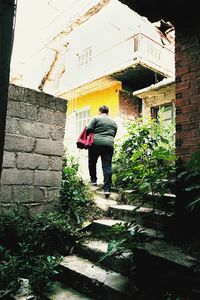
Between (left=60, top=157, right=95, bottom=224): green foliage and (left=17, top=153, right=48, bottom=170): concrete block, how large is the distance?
0.60 meters

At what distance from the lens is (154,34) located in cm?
1147

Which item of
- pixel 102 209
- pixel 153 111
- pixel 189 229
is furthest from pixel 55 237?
pixel 153 111

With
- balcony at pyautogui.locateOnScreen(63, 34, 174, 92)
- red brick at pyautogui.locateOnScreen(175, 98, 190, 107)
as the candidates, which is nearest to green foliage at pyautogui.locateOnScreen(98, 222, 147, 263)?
red brick at pyautogui.locateOnScreen(175, 98, 190, 107)

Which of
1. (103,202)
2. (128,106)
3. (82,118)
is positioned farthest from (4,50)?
(82,118)

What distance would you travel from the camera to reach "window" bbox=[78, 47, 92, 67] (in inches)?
528

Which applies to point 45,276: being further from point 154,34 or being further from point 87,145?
point 154,34

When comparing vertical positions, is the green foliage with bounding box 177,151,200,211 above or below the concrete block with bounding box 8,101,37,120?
below

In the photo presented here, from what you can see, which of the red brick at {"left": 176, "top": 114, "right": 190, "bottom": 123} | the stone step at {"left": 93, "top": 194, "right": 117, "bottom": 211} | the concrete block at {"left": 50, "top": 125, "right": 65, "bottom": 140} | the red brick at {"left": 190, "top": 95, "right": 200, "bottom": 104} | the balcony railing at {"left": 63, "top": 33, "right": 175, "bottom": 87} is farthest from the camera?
the balcony railing at {"left": 63, "top": 33, "right": 175, "bottom": 87}

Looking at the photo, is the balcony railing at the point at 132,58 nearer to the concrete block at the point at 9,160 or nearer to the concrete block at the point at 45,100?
the concrete block at the point at 45,100

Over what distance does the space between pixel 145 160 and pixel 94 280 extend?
1.52 meters

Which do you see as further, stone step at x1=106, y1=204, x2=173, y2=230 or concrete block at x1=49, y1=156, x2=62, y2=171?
concrete block at x1=49, y1=156, x2=62, y2=171

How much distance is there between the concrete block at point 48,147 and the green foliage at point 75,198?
63cm

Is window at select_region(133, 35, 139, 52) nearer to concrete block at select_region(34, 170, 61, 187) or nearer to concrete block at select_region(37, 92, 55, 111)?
concrete block at select_region(37, 92, 55, 111)

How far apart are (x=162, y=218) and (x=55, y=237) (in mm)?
1421
